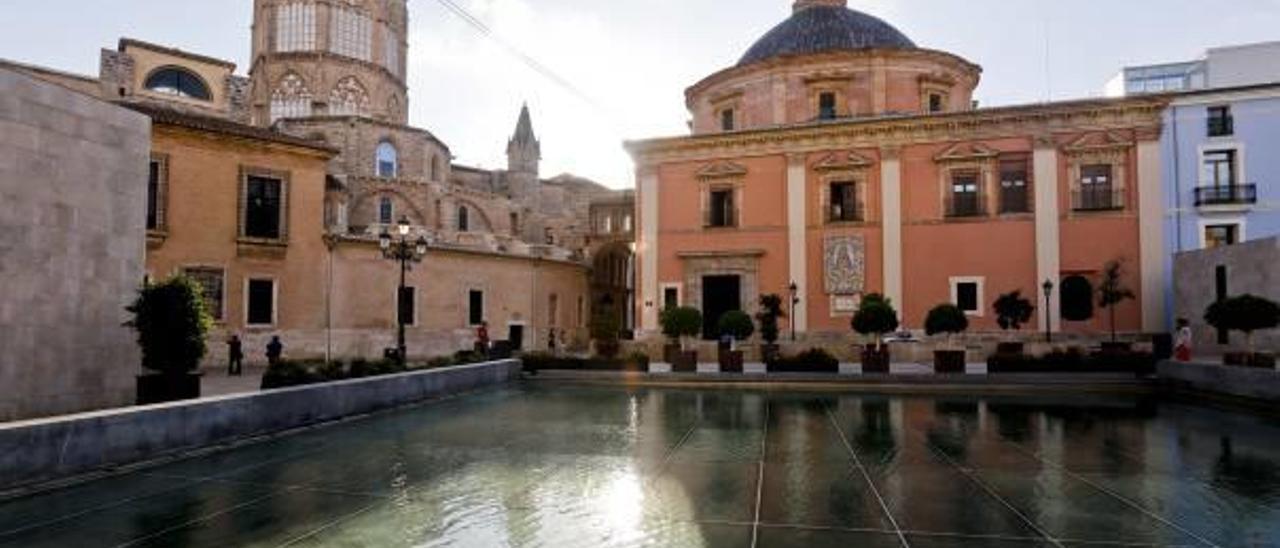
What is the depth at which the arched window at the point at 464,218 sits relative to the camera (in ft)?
142

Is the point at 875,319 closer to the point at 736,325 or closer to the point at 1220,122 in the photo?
the point at 736,325

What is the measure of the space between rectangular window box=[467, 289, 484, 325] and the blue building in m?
26.3

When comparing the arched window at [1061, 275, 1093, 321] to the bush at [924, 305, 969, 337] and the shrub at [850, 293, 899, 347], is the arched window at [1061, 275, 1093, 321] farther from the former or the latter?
the shrub at [850, 293, 899, 347]

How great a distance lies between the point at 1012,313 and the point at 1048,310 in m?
2.37

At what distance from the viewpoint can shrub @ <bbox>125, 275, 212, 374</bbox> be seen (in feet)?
29.7

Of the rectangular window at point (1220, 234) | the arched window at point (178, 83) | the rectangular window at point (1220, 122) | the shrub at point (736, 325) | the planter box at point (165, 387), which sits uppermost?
the arched window at point (178, 83)

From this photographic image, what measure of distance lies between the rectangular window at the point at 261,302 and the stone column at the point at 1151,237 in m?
29.5

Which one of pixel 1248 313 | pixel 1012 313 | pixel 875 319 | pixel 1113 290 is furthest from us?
pixel 1113 290

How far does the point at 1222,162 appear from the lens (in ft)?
75.8

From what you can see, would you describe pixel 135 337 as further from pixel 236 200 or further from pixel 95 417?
pixel 236 200

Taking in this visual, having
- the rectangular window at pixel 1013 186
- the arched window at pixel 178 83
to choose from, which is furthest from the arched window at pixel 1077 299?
the arched window at pixel 178 83

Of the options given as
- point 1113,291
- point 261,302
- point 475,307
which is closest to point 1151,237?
point 1113,291

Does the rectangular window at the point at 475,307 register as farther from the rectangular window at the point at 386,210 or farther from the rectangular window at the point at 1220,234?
the rectangular window at the point at 1220,234

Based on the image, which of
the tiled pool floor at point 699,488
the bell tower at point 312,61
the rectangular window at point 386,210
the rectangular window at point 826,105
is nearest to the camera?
the tiled pool floor at point 699,488
